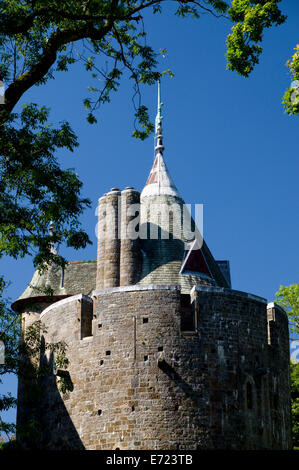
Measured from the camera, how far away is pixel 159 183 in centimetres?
3916

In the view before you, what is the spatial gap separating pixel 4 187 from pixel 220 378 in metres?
12.9

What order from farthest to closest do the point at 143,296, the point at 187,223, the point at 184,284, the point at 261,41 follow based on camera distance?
the point at 187,223
the point at 184,284
the point at 143,296
the point at 261,41

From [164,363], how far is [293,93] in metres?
12.7

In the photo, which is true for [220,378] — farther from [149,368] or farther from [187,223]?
[187,223]

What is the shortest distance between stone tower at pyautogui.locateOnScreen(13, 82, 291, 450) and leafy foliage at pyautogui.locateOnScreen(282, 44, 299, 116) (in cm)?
1178

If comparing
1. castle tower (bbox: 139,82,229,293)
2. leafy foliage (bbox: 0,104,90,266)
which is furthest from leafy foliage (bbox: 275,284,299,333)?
leafy foliage (bbox: 0,104,90,266)

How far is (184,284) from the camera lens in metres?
33.7

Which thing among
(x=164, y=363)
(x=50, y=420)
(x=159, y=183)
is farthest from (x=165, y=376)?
(x=159, y=183)

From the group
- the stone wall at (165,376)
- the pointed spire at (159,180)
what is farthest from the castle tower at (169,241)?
the stone wall at (165,376)

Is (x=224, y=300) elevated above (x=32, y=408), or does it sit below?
above

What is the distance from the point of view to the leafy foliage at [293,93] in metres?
21.0

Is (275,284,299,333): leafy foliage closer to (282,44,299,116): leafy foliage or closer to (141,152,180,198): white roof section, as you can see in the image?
(141,152,180,198): white roof section

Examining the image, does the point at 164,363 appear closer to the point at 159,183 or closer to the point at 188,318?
the point at 188,318
